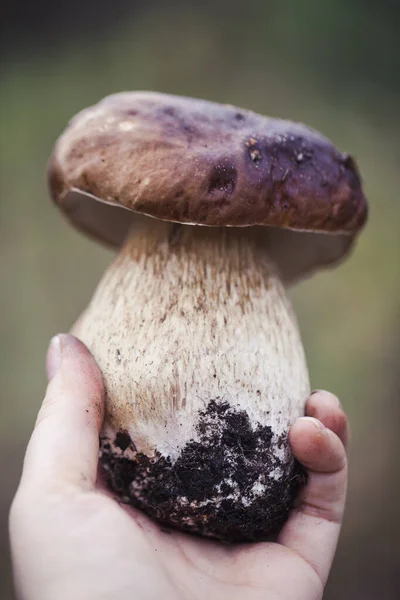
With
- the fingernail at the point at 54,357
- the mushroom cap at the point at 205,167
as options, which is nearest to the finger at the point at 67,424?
the fingernail at the point at 54,357

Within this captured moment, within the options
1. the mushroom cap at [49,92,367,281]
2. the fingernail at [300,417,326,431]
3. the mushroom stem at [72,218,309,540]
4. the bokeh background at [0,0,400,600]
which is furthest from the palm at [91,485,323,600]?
the bokeh background at [0,0,400,600]

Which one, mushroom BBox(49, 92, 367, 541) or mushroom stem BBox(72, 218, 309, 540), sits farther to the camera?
mushroom stem BBox(72, 218, 309, 540)

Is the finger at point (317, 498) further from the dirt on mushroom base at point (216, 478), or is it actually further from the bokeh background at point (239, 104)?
the bokeh background at point (239, 104)

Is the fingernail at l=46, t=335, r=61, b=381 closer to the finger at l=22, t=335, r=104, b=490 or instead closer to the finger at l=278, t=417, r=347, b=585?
the finger at l=22, t=335, r=104, b=490

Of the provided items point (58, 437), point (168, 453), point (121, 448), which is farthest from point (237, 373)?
point (58, 437)

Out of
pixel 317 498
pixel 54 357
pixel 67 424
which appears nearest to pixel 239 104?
pixel 54 357

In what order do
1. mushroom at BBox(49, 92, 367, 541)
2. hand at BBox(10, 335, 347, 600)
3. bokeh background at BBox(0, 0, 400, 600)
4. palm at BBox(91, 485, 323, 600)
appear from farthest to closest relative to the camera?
bokeh background at BBox(0, 0, 400, 600) < mushroom at BBox(49, 92, 367, 541) < palm at BBox(91, 485, 323, 600) < hand at BBox(10, 335, 347, 600)

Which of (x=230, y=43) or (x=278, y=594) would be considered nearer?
(x=278, y=594)

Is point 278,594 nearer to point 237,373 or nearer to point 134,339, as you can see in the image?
point 237,373
